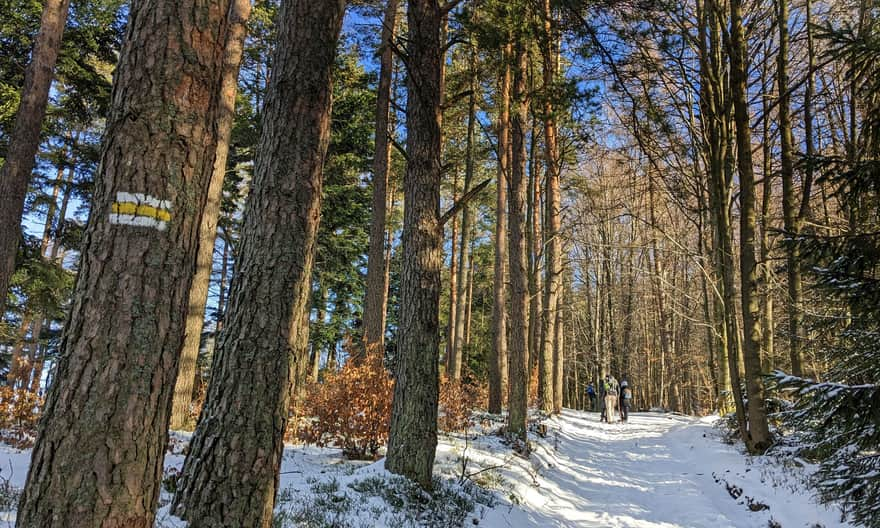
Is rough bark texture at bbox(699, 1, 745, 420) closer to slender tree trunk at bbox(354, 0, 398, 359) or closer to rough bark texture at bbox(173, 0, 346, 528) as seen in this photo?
slender tree trunk at bbox(354, 0, 398, 359)

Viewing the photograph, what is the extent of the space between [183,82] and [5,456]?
666cm

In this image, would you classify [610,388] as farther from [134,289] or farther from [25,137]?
[134,289]

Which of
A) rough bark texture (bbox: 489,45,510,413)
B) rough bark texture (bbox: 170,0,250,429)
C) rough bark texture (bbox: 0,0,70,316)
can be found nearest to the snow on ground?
rough bark texture (bbox: 170,0,250,429)

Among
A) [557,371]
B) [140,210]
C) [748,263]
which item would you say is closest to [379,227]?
[748,263]

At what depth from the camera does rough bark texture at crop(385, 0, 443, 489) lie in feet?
18.5

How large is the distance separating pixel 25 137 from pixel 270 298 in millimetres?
9062

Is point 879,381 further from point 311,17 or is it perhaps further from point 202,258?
point 202,258

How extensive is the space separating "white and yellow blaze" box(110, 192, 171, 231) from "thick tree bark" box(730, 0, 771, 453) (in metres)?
9.52

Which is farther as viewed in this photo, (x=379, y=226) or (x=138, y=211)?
(x=379, y=226)

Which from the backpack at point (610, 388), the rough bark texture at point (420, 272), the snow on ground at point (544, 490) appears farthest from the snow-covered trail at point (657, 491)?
the backpack at point (610, 388)

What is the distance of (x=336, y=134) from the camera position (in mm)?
16078

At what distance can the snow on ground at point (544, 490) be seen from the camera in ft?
16.1

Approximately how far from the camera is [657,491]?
7.95 m

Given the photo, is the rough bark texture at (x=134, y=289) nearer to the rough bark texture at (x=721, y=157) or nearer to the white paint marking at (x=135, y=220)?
the white paint marking at (x=135, y=220)
